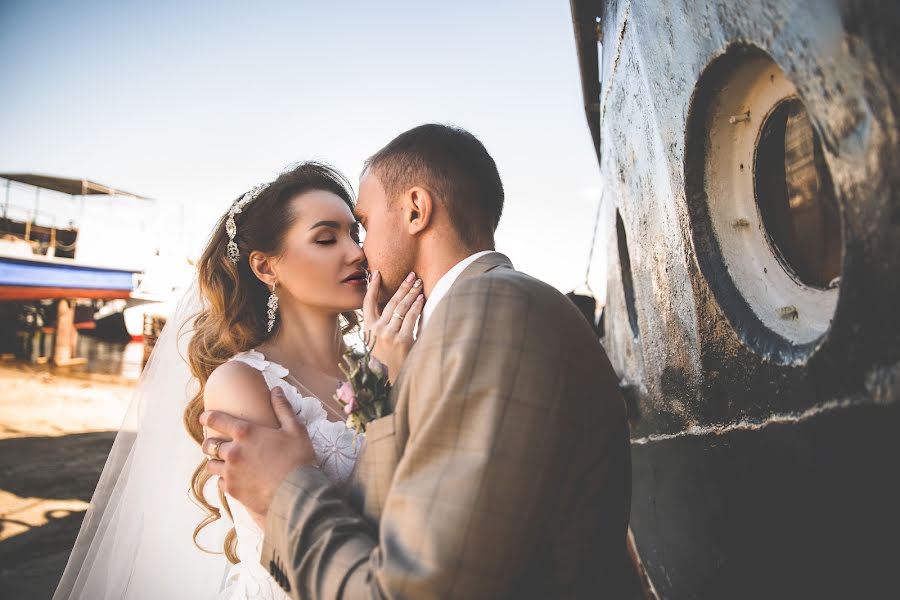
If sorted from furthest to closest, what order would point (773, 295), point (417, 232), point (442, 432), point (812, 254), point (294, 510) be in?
point (417, 232) → point (773, 295) → point (812, 254) → point (294, 510) → point (442, 432)

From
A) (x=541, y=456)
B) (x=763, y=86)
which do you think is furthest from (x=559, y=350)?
(x=763, y=86)

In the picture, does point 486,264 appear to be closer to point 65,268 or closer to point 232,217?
point 232,217

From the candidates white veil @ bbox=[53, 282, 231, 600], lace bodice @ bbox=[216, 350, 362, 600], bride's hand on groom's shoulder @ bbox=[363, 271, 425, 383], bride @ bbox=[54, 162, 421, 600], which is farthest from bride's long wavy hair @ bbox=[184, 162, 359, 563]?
bride's hand on groom's shoulder @ bbox=[363, 271, 425, 383]

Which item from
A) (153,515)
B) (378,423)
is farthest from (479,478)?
(153,515)

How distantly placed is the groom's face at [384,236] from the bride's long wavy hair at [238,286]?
3.35ft

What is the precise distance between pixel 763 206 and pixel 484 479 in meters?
1.34

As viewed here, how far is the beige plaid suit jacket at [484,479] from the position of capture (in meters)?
1.10

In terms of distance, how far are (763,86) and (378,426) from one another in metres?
1.54

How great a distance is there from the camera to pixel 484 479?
1108 millimetres

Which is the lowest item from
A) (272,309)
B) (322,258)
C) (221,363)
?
(221,363)

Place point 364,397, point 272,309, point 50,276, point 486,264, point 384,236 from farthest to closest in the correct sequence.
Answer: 1. point 50,276
2. point 272,309
3. point 384,236
4. point 486,264
5. point 364,397

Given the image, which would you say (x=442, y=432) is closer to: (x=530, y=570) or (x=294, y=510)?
(x=530, y=570)

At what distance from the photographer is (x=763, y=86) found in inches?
61.9

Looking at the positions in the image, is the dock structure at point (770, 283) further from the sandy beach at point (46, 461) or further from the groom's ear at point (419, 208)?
the sandy beach at point (46, 461)
